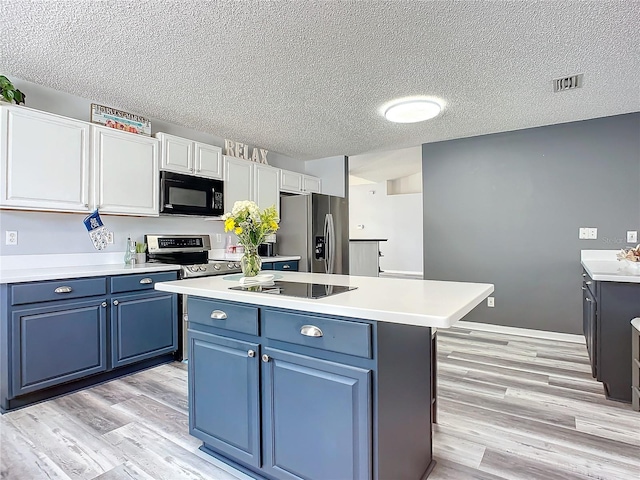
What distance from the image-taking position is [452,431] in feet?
6.49

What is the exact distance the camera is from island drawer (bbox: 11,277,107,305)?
2.26 meters

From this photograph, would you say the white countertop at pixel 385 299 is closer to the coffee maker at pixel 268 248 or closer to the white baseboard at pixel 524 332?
the coffee maker at pixel 268 248

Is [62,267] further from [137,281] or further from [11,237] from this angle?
[137,281]

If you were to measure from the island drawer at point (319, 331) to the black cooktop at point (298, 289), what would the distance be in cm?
11

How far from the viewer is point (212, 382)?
1678 mm

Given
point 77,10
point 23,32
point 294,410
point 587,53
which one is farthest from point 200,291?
point 587,53

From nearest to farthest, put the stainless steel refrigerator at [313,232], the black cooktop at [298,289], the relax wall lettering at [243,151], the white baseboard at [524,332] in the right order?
the black cooktop at [298,289], the white baseboard at [524,332], the relax wall lettering at [243,151], the stainless steel refrigerator at [313,232]

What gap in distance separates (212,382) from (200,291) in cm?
45

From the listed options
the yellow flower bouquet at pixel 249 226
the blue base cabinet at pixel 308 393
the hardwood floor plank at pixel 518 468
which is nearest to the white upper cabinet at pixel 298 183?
the yellow flower bouquet at pixel 249 226

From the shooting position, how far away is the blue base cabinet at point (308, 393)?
1.21 meters

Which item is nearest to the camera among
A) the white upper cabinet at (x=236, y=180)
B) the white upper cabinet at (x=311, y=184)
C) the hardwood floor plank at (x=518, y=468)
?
the hardwood floor plank at (x=518, y=468)

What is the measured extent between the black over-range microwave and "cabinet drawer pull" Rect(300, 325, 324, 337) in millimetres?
2576

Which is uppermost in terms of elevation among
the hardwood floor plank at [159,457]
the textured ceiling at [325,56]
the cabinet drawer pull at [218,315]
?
the textured ceiling at [325,56]

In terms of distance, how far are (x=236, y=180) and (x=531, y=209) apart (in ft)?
11.3
